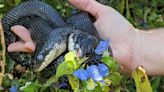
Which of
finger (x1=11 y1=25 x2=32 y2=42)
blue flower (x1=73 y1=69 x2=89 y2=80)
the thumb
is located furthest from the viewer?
the thumb

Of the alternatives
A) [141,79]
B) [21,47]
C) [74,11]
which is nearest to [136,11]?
[74,11]

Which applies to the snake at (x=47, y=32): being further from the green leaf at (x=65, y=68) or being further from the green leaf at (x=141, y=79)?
the green leaf at (x=65, y=68)

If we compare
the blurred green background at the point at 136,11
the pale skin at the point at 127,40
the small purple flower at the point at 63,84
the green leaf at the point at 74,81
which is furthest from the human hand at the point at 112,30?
the green leaf at the point at 74,81

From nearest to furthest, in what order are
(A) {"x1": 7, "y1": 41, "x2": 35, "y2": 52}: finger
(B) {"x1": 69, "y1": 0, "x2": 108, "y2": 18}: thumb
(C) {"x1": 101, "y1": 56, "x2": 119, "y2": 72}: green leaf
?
(C) {"x1": 101, "y1": 56, "x2": 119, "y2": 72}: green leaf
(A) {"x1": 7, "y1": 41, "x2": 35, "y2": 52}: finger
(B) {"x1": 69, "y1": 0, "x2": 108, "y2": 18}: thumb

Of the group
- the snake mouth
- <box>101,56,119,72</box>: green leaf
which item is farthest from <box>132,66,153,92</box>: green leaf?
the snake mouth

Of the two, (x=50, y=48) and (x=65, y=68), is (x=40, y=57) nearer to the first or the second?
(x=50, y=48)

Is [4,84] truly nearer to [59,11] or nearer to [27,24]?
[27,24]

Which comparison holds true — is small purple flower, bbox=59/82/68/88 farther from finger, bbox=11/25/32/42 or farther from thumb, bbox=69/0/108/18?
thumb, bbox=69/0/108/18

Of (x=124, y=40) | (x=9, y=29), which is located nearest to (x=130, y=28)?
(x=124, y=40)
